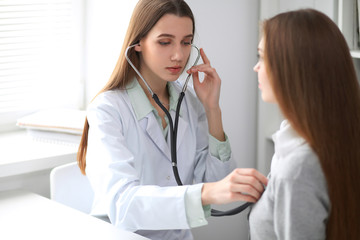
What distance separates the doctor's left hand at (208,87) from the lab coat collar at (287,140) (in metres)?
0.64

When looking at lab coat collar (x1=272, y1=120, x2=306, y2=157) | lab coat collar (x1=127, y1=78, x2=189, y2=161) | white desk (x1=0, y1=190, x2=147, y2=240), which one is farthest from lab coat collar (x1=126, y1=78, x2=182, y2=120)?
lab coat collar (x1=272, y1=120, x2=306, y2=157)

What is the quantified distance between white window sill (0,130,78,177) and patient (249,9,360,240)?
1164 millimetres

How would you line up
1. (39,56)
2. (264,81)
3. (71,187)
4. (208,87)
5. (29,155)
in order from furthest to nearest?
(39,56)
(29,155)
(71,187)
(208,87)
(264,81)

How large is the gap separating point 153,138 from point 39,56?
1002mm

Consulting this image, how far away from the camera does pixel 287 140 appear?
1207 millimetres

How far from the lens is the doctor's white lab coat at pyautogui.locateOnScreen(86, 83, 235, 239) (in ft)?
4.90

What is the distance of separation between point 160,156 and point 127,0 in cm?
79

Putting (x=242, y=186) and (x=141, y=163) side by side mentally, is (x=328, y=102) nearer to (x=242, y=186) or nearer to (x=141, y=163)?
(x=242, y=186)

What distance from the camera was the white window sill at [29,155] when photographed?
6.77 ft

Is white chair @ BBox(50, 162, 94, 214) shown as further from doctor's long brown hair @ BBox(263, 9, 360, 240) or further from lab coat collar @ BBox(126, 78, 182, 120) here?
doctor's long brown hair @ BBox(263, 9, 360, 240)

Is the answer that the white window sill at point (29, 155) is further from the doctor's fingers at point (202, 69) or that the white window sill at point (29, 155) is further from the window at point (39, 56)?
the doctor's fingers at point (202, 69)

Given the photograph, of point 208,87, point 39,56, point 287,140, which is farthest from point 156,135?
point 39,56

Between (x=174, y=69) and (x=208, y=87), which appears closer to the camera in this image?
(x=174, y=69)

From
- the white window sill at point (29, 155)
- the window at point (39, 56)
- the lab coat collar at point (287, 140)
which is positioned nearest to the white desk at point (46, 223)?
the white window sill at point (29, 155)
